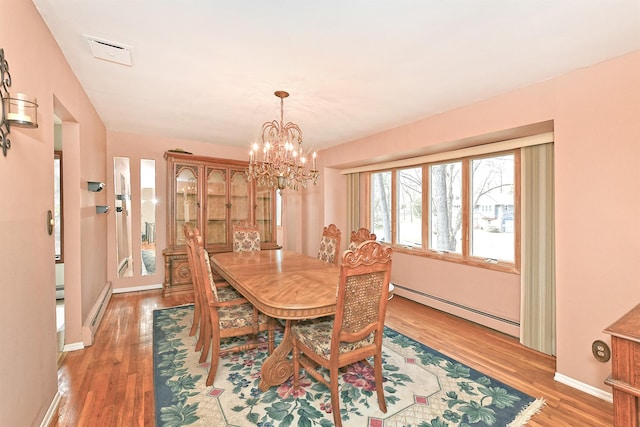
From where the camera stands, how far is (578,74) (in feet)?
7.09

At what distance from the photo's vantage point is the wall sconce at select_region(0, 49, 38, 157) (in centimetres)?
128

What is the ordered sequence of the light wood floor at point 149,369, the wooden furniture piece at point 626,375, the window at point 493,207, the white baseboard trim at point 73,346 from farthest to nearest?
the window at point 493,207, the white baseboard trim at point 73,346, the light wood floor at point 149,369, the wooden furniture piece at point 626,375

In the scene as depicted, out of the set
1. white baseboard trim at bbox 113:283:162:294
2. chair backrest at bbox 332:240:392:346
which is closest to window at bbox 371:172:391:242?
chair backrest at bbox 332:240:392:346

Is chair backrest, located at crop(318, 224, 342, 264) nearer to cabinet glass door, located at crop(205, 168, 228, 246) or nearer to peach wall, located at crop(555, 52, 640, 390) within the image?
peach wall, located at crop(555, 52, 640, 390)

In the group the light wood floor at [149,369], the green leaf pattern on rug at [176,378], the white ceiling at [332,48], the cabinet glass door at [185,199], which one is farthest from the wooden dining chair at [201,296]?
the cabinet glass door at [185,199]

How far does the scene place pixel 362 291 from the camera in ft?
5.62

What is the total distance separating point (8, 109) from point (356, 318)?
2042mm

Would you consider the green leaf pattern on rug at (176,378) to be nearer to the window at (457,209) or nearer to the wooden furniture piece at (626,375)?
the wooden furniture piece at (626,375)

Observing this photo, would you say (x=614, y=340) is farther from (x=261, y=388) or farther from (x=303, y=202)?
(x=303, y=202)

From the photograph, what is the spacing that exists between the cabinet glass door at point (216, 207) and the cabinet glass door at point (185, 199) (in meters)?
0.19

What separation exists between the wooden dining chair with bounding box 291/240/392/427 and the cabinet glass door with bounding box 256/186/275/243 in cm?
336

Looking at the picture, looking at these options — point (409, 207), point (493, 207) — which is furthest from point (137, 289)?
point (493, 207)

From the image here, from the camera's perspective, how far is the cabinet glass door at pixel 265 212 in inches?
203

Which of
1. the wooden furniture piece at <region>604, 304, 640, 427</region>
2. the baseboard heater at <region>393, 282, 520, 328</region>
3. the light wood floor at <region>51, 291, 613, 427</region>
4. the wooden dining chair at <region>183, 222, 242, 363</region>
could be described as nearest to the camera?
the wooden furniture piece at <region>604, 304, 640, 427</region>
